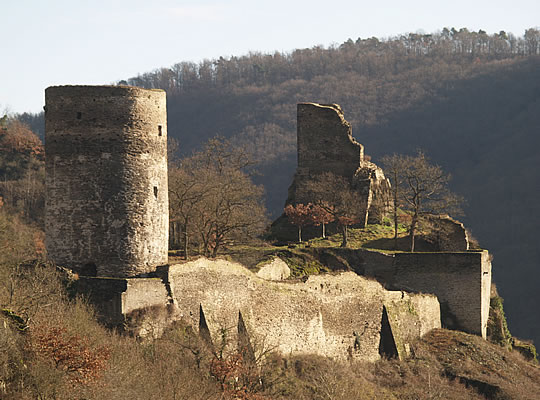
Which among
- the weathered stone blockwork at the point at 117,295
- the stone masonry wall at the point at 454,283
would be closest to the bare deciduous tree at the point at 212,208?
the stone masonry wall at the point at 454,283

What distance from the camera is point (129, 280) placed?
76.4 ft

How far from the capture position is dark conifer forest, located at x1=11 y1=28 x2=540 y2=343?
324 ft

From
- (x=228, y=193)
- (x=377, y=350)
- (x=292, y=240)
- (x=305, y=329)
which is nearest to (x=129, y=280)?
(x=305, y=329)

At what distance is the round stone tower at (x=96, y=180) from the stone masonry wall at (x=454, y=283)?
1429cm

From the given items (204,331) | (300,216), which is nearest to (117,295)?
(204,331)

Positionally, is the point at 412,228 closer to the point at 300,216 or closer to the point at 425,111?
the point at 300,216

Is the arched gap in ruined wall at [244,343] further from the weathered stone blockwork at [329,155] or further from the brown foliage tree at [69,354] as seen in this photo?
the weathered stone blockwork at [329,155]

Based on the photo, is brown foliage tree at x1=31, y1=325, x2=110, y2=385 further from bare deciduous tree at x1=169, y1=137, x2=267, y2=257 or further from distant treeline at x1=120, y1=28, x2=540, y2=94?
distant treeline at x1=120, y1=28, x2=540, y2=94

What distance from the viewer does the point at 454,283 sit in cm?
3606

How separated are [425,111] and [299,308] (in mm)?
99720

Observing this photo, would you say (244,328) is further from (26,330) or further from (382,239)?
(382,239)

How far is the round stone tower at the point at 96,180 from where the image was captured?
24.7 m

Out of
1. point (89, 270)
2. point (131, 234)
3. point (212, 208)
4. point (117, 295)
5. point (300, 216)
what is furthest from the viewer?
A: point (300, 216)

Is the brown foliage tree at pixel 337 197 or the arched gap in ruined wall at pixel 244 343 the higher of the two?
the brown foliage tree at pixel 337 197
